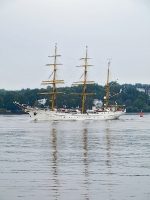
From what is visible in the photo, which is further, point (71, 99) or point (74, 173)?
point (71, 99)

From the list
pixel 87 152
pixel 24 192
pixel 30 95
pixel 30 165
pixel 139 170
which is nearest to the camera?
pixel 24 192

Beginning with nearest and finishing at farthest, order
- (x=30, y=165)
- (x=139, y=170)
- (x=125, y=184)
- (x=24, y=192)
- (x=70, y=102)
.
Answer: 1. (x=24, y=192)
2. (x=125, y=184)
3. (x=139, y=170)
4. (x=30, y=165)
5. (x=70, y=102)

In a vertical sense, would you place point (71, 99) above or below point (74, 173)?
above

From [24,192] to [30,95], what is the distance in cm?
12148

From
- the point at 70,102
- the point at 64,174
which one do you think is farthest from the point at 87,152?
the point at 70,102

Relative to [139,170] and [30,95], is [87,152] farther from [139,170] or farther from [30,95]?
[30,95]

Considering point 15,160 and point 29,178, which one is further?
point 15,160

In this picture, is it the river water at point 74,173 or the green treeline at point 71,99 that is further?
the green treeline at point 71,99

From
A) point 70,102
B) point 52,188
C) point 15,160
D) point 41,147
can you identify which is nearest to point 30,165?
point 15,160

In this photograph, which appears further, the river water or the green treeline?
the green treeline

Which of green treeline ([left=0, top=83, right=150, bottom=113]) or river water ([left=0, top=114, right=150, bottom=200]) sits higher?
green treeline ([left=0, top=83, right=150, bottom=113])

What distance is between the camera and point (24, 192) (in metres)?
16.1

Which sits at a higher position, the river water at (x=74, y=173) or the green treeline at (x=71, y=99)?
the green treeline at (x=71, y=99)

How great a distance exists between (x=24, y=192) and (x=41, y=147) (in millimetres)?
13253
